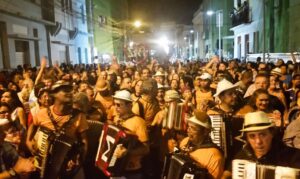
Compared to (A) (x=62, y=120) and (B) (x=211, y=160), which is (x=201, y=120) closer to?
(B) (x=211, y=160)

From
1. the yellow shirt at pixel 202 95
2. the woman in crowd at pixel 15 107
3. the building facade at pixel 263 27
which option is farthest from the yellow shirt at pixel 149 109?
the building facade at pixel 263 27

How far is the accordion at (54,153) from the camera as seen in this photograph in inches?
167

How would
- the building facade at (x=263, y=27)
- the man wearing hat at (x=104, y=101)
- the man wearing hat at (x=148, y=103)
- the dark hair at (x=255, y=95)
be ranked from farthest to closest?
the building facade at (x=263, y=27)
the man wearing hat at (x=104, y=101)
the man wearing hat at (x=148, y=103)
the dark hair at (x=255, y=95)

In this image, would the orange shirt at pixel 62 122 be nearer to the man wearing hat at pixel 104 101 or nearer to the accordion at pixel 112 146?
the accordion at pixel 112 146

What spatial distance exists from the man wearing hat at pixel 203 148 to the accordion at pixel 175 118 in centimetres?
126

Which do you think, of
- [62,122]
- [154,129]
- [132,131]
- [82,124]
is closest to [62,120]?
[62,122]

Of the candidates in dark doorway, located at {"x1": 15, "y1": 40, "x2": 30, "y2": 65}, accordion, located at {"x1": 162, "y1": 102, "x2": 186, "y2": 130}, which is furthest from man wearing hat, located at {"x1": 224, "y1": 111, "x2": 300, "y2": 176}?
dark doorway, located at {"x1": 15, "y1": 40, "x2": 30, "y2": 65}

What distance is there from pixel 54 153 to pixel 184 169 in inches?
64.7

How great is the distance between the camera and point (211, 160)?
3.68 m

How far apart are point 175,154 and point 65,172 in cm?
151

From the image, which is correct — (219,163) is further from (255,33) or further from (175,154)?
(255,33)

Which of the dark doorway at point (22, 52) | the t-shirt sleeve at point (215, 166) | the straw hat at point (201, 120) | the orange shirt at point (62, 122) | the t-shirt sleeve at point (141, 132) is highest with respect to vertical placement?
the dark doorway at point (22, 52)

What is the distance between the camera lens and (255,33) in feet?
94.5

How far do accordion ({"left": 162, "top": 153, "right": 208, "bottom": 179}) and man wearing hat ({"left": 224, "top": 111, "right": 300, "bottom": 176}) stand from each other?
41cm
